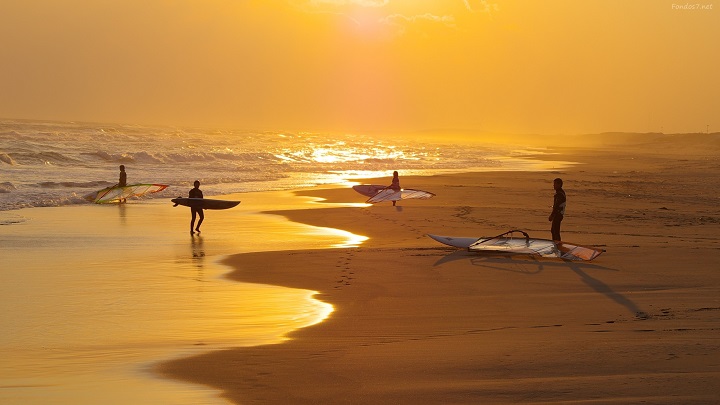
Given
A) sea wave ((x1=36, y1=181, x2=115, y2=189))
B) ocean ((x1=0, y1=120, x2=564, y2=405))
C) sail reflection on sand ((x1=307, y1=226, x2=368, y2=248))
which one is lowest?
sail reflection on sand ((x1=307, y1=226, x2=368, y2=248))

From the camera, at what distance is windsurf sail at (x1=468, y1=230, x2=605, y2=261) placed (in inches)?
528

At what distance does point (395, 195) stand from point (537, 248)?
37.2ft

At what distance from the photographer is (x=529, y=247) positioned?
45.6ft

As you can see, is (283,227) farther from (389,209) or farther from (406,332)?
(406,332)

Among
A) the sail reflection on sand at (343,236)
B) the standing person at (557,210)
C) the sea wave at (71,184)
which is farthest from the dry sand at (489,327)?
the sea wave at (71,184)

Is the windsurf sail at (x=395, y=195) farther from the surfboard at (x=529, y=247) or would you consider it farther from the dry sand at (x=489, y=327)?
the surfboard at (x=529, y=247)

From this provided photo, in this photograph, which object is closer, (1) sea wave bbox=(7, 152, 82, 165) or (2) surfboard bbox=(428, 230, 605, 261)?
(2) surfboard bbox=(428, 230, 605, 261)

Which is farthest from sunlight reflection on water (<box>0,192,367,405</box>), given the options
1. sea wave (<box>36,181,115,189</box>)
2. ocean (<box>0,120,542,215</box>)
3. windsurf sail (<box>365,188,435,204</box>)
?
sea wave (<box>36,181,115,189</box>)

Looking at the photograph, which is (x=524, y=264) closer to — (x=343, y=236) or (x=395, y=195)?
(x=343, y=236)

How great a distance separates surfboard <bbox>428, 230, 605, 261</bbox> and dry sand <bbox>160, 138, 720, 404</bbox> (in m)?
0.18

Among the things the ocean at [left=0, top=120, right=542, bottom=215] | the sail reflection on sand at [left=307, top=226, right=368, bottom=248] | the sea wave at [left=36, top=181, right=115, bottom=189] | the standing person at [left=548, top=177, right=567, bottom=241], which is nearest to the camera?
the standing person at [left=548, top=177, right=567, bottom=241]

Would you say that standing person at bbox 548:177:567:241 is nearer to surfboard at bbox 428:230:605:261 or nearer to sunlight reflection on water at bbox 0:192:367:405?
surfboard at bbox 428:230:605:261

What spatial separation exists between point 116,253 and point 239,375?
8.30 metres

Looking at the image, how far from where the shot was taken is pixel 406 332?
8.63 m
